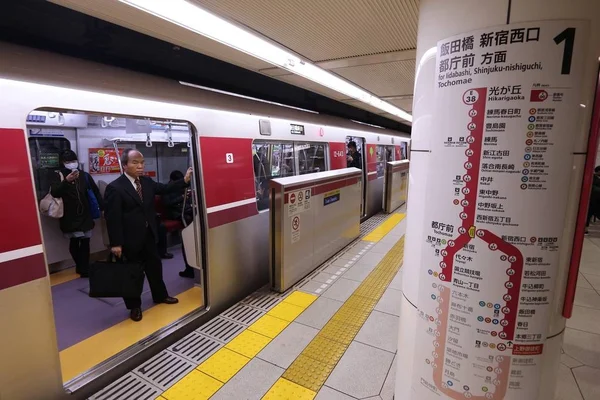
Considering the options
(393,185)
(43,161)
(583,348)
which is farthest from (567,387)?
(393,185)

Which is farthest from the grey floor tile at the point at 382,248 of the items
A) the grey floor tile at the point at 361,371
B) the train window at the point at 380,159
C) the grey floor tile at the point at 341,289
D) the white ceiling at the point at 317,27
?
the train window at the point at 380,159

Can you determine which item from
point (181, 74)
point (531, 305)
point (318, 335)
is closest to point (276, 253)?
point (318, 335)

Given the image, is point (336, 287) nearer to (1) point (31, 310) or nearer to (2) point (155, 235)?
(2) point (155, 235)

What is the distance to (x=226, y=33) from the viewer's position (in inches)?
85.7

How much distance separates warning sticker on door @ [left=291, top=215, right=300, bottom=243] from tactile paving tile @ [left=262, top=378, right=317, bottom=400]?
6.41 ft

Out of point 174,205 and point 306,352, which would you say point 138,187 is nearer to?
point 174,205

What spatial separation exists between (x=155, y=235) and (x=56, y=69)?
6.51 ft

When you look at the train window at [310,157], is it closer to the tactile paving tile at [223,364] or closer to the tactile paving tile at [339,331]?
the tactile paving tile at [339,331]

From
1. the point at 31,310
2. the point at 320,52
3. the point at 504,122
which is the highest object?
the point at 320,52

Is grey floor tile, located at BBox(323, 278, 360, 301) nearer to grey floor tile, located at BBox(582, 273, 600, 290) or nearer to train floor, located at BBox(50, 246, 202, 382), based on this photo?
train floor, located at BBox(50, 246, 202, 382)

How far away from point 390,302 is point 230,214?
7.24 feet

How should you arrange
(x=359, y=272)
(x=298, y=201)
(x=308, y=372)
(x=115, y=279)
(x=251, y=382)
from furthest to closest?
1. (x=359, y=272)
2. (x=298, y=201)
3. (x=115, y=279)
4. (x=308, y=372)
5. (x=251, y=382)

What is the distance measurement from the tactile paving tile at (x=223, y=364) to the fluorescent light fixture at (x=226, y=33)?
8.58 ft

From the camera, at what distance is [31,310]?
2090 mm
